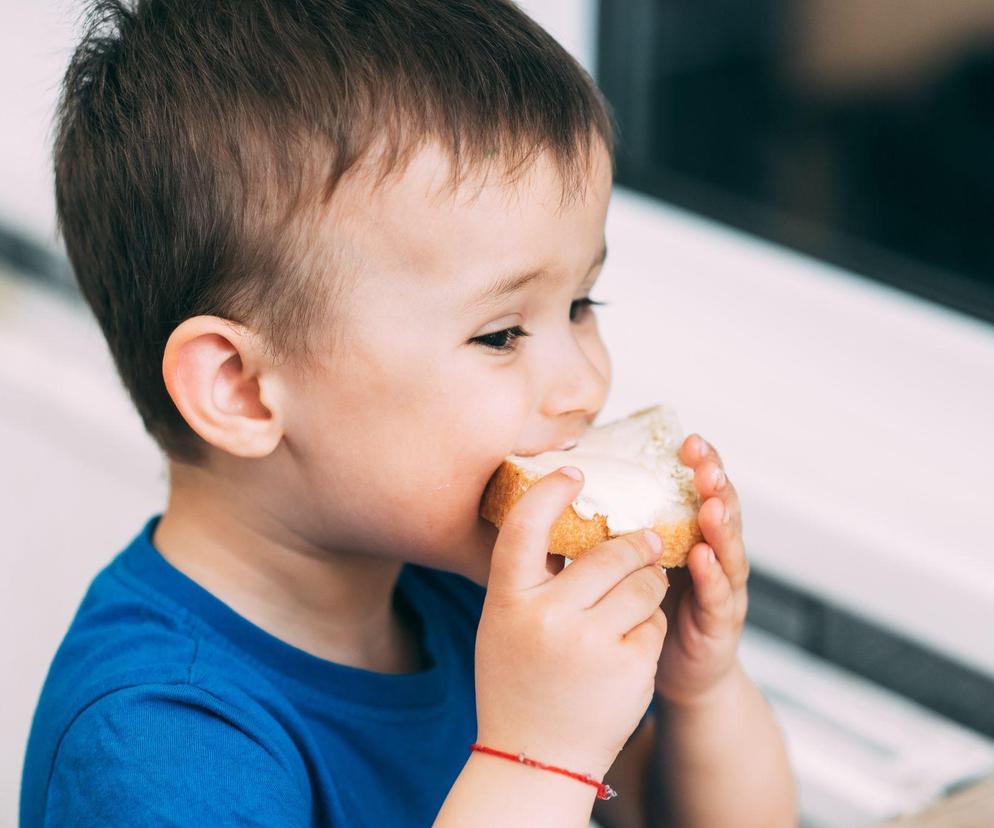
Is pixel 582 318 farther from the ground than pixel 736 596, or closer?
farther from the ground

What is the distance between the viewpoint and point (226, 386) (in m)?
0.83

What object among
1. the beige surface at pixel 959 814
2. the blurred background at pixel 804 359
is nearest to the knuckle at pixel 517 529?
the beige surface at pixel 959 814

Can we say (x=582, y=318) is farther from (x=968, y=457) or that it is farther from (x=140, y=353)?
(x=968, y=457)

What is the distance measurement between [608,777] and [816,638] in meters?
0.36

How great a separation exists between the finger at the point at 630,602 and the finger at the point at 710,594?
0.05m

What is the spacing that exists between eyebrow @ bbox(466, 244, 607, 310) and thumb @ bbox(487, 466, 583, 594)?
11 cm

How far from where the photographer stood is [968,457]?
128 cm

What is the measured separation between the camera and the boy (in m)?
0.77

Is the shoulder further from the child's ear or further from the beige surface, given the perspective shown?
the beige surface

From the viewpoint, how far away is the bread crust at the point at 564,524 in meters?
0.81

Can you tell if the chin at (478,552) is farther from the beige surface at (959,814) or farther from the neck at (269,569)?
the beige surface at (959,814)

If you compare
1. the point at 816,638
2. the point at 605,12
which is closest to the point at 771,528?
the point at 816,638

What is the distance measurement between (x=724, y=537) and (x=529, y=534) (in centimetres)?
15

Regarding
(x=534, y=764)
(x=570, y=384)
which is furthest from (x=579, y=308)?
(x=534, y=764)
